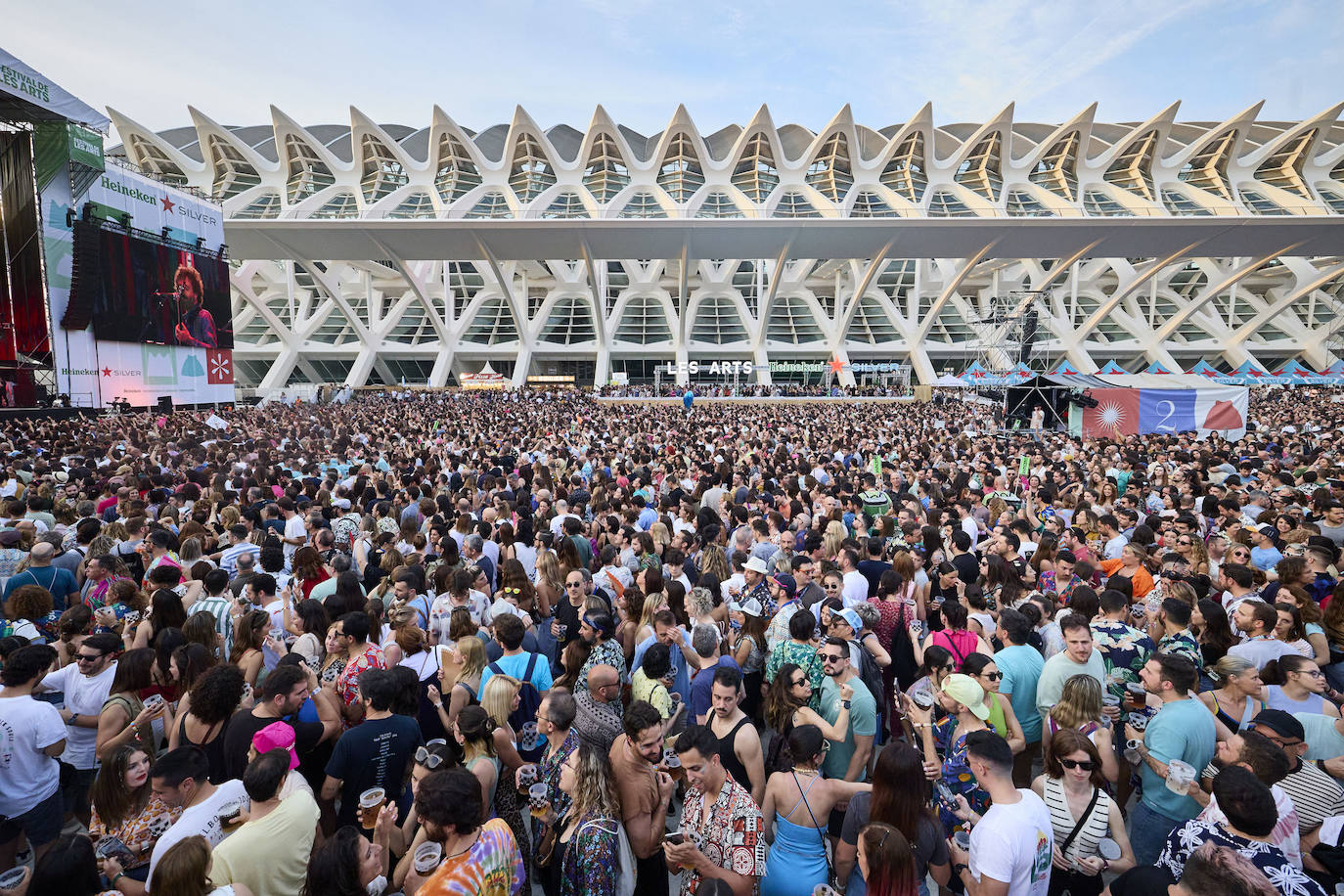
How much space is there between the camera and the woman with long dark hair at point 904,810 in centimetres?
216

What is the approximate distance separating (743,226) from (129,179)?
24588 mm

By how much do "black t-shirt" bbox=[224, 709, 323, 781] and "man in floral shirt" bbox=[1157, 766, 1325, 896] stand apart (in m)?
3.49

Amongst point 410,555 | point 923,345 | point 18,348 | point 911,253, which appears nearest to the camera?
point 410,555

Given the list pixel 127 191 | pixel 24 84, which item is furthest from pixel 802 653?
pixel 127 191

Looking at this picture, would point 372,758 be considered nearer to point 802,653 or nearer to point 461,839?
point 461,839

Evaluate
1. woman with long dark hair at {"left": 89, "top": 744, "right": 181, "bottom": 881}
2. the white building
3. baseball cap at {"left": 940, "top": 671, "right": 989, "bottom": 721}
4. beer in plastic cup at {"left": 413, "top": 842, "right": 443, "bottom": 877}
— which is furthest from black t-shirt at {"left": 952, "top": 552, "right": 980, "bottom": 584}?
the white building

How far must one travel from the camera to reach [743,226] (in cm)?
3072

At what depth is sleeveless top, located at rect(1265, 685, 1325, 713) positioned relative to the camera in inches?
114

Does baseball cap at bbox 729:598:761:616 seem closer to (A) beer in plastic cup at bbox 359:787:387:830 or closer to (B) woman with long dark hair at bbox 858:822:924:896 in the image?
(B) woman with long dark hair at bbox 858:822:924:896

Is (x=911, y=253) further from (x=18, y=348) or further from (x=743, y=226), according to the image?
(x=18, y=348)

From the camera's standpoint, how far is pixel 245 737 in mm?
2742

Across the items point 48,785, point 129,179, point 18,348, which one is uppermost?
point 129,179

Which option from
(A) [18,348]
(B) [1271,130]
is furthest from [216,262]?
(B) [1271,130]

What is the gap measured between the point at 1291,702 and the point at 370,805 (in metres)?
4.10
